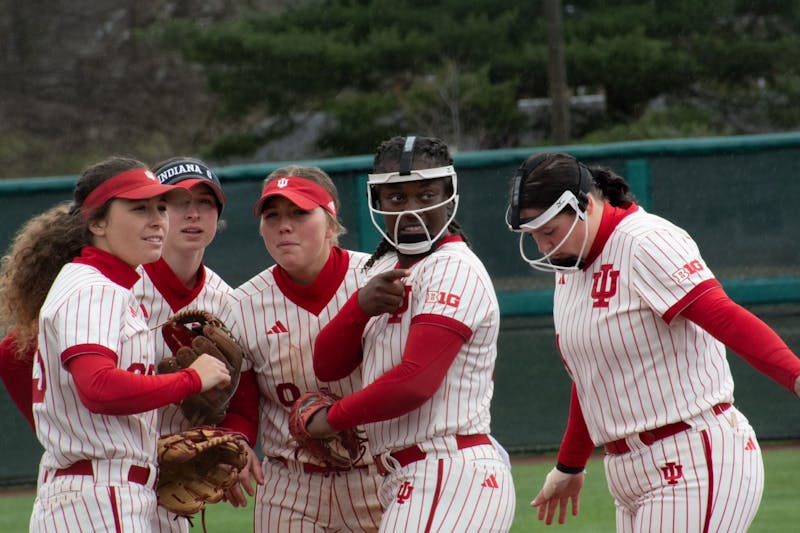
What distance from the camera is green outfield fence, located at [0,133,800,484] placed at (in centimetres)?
777

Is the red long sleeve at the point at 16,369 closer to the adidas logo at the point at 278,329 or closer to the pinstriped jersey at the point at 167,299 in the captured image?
the pinstriped jersey at the point at 167,299

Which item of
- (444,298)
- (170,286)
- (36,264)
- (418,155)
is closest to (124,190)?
(36,264)

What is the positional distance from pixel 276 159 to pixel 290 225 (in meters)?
20.6

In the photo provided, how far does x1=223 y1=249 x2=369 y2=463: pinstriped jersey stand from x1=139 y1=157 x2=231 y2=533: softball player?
0.52ft

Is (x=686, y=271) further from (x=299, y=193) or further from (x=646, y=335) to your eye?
(x=299, y=193)

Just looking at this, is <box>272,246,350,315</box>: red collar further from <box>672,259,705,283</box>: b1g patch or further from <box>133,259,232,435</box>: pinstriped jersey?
<box>672,259,705,283</box>: b1g patch

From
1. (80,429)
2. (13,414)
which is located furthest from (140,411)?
(13,414)

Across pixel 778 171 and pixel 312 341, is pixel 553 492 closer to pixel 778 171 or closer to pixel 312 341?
pixel 312 341

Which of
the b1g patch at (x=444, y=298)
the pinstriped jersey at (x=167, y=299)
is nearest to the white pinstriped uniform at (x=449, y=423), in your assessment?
the b1g patch at (x=444, y=298)

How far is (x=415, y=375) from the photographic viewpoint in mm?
3064

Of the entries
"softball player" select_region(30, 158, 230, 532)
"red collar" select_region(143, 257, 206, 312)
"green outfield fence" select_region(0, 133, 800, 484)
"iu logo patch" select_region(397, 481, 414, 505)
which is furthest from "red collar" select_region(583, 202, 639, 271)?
"green outfield fence" select_region(0, 133, 800, 484)

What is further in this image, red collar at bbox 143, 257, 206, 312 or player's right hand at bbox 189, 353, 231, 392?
red collar at bbox 143, 257, 206, 312

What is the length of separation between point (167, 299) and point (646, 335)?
156 cm

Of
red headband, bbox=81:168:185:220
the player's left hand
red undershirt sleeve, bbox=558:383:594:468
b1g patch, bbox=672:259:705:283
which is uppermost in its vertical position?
red headband, bbox=81:168:185:220
